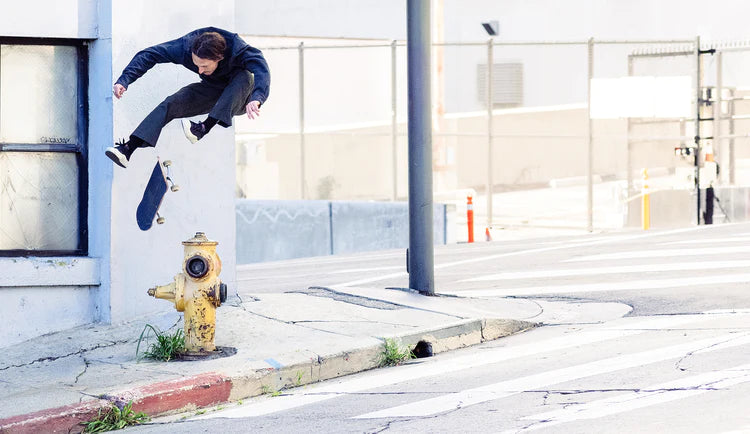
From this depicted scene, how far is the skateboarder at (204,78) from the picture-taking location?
27.3ft

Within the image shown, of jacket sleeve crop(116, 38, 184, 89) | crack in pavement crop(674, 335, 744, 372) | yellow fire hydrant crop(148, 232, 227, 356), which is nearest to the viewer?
crack in pavement crop(674, 335, 744, 372)

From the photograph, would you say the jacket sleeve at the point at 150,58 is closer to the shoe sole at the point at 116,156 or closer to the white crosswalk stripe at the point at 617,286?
the shoe sole at the point at 116,156

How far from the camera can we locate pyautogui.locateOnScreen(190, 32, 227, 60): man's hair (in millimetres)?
8312

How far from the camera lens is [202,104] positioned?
8883 millimetres

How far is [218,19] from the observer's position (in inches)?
362

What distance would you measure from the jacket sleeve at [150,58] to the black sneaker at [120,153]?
462 millimetres

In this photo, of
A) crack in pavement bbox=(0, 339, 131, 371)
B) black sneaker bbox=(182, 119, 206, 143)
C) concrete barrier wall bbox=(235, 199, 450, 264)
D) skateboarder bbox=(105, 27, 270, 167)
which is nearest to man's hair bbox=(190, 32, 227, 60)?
skateboarder bbox=(105, 27, 270, 167)

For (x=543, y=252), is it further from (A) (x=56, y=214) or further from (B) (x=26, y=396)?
(B) (x=26, y=396)

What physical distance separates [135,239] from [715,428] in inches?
183

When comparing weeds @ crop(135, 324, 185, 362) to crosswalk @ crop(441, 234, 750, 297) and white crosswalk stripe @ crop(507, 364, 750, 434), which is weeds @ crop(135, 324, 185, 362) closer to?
white crosswalk stripe @ crop(507, 364, 750, 434)

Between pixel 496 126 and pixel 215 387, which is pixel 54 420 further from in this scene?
pixel 496 126

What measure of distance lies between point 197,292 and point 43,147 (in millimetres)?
1805

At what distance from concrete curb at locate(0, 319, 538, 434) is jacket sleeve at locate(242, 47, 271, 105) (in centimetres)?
191

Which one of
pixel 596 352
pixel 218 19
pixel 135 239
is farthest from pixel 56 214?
pixel 596 352
